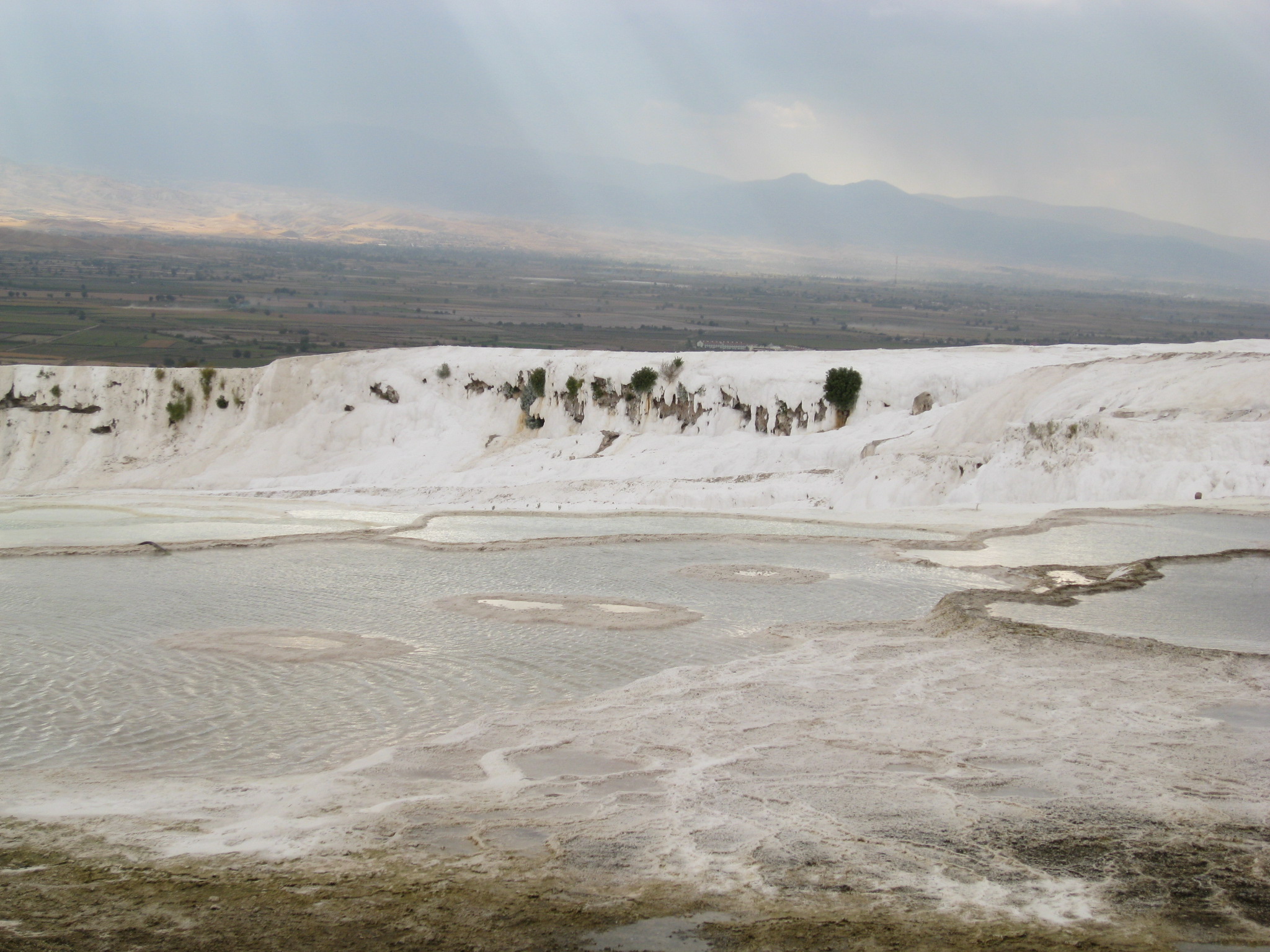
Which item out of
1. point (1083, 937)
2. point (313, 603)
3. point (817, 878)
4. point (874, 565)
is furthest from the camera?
point (874, 565)

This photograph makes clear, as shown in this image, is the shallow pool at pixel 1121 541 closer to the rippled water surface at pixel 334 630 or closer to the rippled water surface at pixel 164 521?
the rippled water surface at pixel 334 630

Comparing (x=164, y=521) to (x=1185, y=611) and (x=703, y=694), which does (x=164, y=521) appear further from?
(x=1185, y=611)

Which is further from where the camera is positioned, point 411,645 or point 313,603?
point 313,603

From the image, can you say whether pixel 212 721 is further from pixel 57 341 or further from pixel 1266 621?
pixel 57 341

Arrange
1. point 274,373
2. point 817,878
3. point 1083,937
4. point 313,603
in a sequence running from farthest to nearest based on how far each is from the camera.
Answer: point 274,373, point 313,603, point 817,878, point 1083,937

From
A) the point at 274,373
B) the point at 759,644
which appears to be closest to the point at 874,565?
the point at 759,644

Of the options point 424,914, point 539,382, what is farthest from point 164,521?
point 539,382
